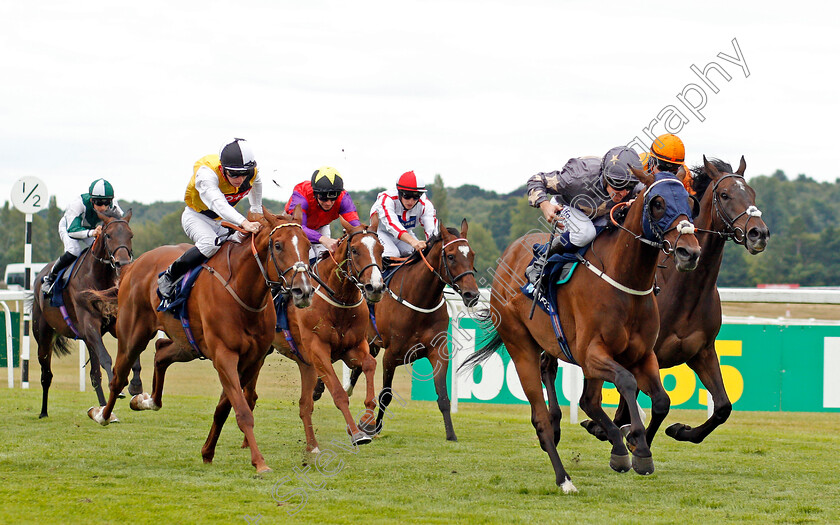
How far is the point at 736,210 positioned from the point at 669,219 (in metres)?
1.33

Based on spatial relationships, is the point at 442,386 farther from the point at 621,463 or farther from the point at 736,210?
the point at 736,210

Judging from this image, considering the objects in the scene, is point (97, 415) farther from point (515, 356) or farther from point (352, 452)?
point (515, 356)

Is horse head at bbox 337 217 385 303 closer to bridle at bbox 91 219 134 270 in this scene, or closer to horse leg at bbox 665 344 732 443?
horse leg at bbox 665 344 732 443

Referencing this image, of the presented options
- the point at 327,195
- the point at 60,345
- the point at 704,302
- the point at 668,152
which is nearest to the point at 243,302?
the point at 327,195

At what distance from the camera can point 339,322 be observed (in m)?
7.48

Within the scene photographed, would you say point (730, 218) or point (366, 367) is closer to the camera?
point (730, 218)

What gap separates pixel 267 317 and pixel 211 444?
1131 mm

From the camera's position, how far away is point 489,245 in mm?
59719

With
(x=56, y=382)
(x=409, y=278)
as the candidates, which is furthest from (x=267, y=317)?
(x=56, y=382)

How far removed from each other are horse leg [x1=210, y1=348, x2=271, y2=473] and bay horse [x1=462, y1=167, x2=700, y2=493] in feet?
6.24

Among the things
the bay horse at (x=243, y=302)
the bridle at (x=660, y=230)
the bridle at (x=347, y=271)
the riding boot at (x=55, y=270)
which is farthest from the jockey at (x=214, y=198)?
the riding boot at (x=55, y=270)

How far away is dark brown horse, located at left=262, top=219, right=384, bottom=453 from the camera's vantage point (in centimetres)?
711

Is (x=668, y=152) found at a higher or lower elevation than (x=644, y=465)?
higher

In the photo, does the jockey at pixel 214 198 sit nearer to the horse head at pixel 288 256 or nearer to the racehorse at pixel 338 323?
the horse head at pixel 288 256
